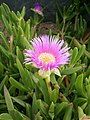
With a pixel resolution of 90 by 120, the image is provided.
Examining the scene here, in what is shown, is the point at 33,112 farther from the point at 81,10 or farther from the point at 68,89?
the point at 81,10

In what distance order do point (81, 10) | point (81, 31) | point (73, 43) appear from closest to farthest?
1. point (73, 43)
2. point (81, 31)
3. point (81, 10)

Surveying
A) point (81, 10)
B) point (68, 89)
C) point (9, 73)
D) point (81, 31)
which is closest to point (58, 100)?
point (68, 89)

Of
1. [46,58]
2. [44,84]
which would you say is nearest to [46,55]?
[46,58]

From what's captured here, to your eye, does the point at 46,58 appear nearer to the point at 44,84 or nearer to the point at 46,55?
the point at 46,55

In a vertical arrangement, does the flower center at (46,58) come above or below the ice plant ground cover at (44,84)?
above

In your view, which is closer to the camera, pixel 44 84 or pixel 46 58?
pixel 46 58

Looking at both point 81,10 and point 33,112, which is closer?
point 33,112

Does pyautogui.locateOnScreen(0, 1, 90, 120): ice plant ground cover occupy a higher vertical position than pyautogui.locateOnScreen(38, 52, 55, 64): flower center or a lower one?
lower

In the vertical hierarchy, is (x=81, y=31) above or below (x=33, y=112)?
above
